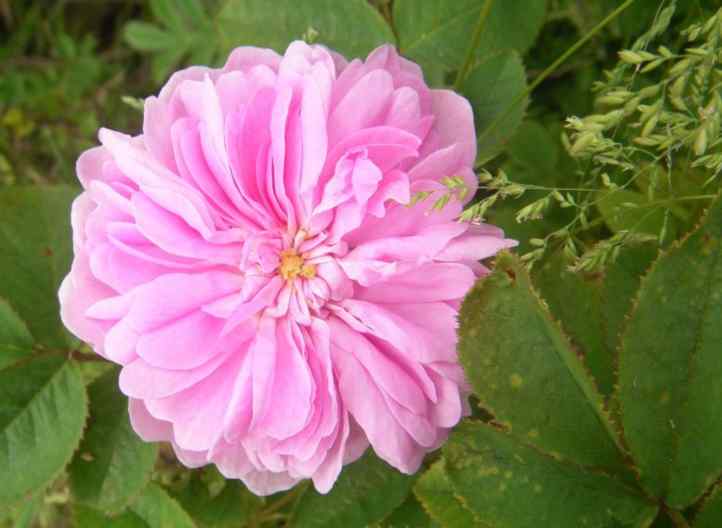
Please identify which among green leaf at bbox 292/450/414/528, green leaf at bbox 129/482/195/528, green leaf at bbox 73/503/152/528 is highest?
green leaf at bbox 292/450/414/528

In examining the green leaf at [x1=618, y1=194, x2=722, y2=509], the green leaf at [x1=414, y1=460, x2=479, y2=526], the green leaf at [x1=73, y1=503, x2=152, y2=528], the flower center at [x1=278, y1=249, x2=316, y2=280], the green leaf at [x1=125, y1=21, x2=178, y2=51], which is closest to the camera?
the green leaf at [x1=618, y1=194, x2=722, y2=509]

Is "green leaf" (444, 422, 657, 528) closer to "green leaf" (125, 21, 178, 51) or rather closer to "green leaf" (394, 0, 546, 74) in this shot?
"green leaf" (394, 0, 546, 74)

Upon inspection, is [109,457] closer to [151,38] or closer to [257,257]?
[257,257]

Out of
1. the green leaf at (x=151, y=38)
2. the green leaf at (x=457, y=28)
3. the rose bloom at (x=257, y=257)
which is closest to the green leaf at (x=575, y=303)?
the rose bloom at (x=257, y=257)

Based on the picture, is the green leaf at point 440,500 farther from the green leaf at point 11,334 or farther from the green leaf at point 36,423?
the green leaf at point 11,334

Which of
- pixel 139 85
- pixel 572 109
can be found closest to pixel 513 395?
pixel 572 109

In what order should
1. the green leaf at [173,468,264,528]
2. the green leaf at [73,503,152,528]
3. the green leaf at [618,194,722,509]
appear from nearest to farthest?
the green leaf at [618,194,722,509] < the green leaf at [73,503,152,528] < the green leaf at [173,468,264,528]

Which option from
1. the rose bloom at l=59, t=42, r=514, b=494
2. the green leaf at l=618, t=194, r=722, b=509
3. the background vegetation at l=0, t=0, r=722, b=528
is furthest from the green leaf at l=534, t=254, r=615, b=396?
the green leaf at l=618, t=194, r=722, b=509
